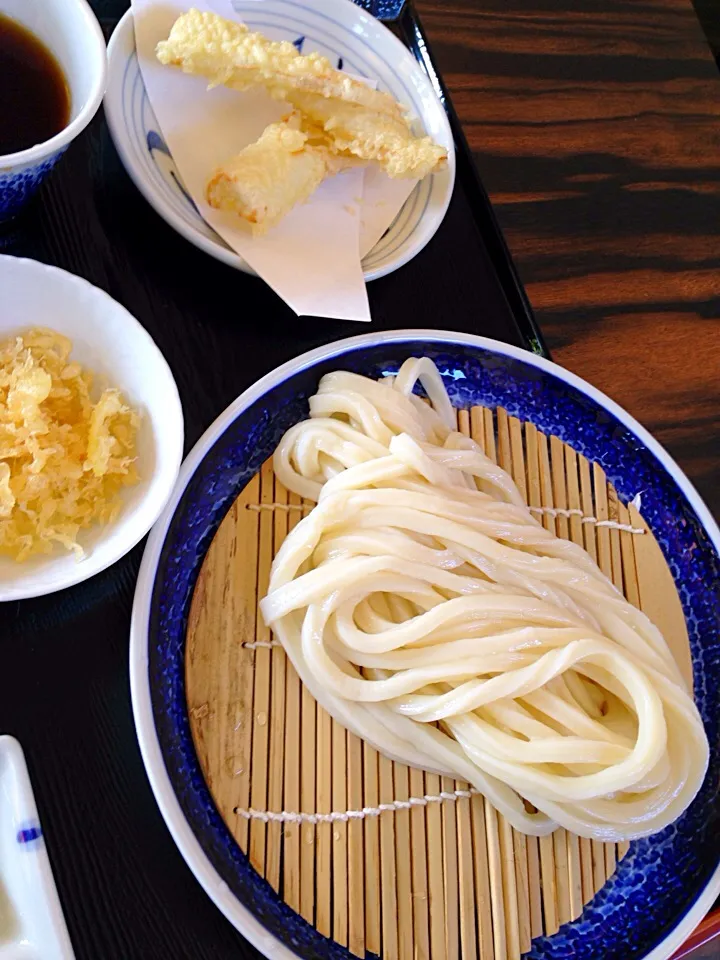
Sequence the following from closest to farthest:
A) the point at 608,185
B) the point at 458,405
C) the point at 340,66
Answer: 1. the point at 458,405
2. the point at 340,66
3. the point at 608,185

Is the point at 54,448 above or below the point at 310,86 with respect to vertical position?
below

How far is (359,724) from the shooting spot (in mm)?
1208

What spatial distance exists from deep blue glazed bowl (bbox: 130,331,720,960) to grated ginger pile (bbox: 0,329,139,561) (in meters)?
0.10

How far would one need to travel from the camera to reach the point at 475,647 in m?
1.22

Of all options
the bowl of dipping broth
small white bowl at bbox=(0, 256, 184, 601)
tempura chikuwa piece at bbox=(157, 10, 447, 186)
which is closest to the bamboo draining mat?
small white bowl at bbox=(0, 256, 184, 601)

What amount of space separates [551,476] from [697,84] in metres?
1.45

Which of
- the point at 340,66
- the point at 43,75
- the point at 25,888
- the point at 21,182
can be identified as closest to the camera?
the point at 25,888

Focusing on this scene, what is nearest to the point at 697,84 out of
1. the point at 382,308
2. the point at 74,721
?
the point at 382,308

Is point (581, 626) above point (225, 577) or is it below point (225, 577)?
below

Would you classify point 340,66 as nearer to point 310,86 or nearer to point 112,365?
point 310,86

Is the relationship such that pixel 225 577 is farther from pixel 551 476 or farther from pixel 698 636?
pixel 698 636

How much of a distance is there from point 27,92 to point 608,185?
1.35 m

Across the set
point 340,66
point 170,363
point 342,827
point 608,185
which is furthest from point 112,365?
point 608,185

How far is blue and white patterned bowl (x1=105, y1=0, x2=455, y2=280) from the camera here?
1.37 m
